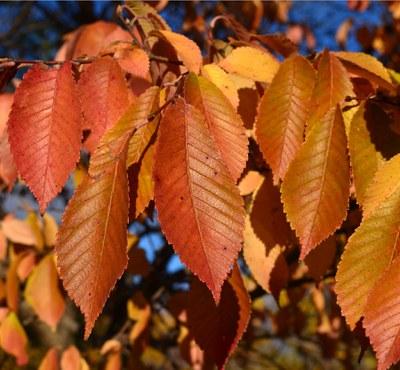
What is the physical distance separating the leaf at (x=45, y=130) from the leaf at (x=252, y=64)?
0.19m

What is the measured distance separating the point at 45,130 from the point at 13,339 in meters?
0.81

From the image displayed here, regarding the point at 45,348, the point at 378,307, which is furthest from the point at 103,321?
the point at 378,307

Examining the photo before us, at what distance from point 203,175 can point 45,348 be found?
1.83m

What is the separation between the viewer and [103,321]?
2.21m

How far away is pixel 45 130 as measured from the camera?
562 mm

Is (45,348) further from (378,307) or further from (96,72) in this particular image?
(378,307)

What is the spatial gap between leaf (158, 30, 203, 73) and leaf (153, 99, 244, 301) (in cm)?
17

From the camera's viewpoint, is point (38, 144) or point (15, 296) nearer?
point (38, 144)

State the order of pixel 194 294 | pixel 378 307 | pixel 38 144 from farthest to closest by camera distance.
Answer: pixel 194 294 < pixel 38 144 < pixel 378 307

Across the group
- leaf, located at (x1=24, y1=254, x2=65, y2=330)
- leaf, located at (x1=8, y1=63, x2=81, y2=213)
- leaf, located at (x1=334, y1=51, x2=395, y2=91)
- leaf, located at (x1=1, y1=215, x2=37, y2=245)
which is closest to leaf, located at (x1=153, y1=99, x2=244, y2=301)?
leaf, located at (x1=8, y1=63, x2=81, y2=213)

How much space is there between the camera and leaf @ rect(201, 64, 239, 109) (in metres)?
0.65

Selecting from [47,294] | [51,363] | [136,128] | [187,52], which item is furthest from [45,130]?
[51,363]

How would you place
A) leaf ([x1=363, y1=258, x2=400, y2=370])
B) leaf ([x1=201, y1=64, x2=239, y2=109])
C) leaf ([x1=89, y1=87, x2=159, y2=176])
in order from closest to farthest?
1. leaf ([x1=363, y1=258, x2=400, y2=370])
2. leaf ([x1=89, y1=87, x2=159, y2=176])
3. leaf ([x1=201, y1=64, x2=239, y2=109])

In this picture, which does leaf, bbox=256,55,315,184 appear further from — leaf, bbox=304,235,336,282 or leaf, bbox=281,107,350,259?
leaf, bbox=304,235,336,282
